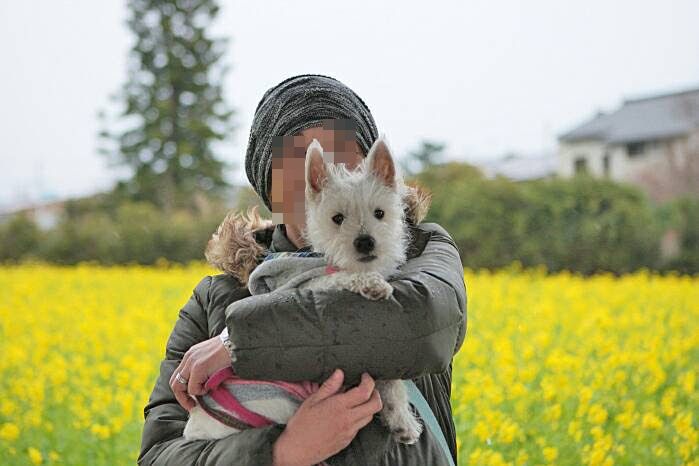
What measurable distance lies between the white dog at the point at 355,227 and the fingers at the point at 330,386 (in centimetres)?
9

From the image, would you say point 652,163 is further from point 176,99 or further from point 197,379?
point 197,379

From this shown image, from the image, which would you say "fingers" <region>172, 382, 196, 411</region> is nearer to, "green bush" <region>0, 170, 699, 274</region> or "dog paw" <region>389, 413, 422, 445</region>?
"dog paw" <region>389, 413, 422, 445</region>

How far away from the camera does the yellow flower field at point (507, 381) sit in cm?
277

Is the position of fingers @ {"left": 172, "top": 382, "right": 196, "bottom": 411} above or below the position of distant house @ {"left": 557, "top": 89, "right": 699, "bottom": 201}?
above

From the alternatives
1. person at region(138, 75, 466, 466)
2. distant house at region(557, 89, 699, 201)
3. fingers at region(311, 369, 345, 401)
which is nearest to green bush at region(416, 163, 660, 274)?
distant house at region(557, 89, 699, 201)

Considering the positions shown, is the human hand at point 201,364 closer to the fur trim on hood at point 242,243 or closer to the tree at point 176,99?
the fur trim on hood at point 242,243

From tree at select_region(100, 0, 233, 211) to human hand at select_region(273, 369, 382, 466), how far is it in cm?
1653

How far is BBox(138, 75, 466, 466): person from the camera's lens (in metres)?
1.16

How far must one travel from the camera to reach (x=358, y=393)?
1.21m

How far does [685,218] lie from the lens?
9844 mm

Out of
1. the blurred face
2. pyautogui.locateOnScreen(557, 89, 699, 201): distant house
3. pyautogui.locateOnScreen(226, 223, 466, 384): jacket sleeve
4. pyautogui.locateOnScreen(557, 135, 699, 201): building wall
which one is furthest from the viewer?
pyautogui.locateOnScreen(557, 89, 699, 201): distant house

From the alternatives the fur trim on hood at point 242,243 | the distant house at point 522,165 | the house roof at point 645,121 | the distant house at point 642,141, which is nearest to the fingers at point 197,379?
the fur trim on hood at point 242,243

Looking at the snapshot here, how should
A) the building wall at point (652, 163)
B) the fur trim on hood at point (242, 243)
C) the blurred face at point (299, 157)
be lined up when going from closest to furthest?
the blurred face at point (299, 157)
the fur trim on hood at point (242, 243)
the building wall at point (652, 163)

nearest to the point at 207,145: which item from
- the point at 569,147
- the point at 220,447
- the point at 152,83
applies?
the point at 152,83
